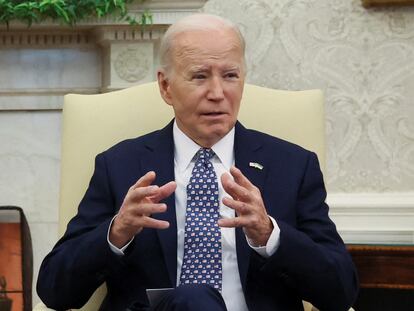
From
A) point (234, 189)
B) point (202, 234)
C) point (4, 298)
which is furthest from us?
point (4, 298)

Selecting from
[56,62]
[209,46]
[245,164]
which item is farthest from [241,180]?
[56,62]

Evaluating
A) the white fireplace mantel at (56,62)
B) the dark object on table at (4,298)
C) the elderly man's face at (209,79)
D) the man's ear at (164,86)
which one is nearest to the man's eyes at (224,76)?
the elderly man's face at (209,79)

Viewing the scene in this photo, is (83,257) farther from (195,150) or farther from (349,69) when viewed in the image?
(349,69)

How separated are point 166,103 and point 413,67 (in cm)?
134

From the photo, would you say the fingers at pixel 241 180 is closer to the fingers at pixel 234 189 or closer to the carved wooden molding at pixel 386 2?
the fingers at pixel 234 189

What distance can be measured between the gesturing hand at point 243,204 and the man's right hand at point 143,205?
0.40 ft

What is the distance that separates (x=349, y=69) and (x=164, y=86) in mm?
1239

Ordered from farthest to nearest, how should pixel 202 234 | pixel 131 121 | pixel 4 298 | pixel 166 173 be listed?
pixel 4 298
pixel 131 121
pixel 166 173
pixel 202 234

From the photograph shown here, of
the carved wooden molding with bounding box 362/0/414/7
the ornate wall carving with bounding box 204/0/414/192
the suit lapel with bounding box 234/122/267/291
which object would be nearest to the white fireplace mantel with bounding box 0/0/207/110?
the ornate wall carving with bounding box 204/0/414/192

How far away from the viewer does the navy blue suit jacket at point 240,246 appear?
73.0 inches

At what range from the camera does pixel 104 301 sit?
209 cm

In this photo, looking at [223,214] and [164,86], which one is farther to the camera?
[164,86]

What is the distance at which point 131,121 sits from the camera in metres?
2.29

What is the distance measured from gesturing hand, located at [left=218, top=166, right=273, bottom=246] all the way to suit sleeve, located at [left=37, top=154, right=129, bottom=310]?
0.33m
